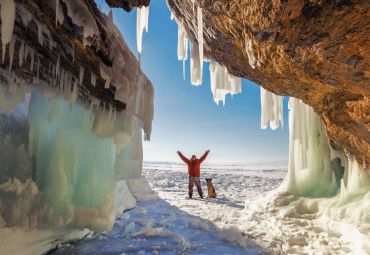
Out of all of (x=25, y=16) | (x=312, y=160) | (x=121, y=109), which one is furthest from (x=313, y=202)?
(x=25, y=16)

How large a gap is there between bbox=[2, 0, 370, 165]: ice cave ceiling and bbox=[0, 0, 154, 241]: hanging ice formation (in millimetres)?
73

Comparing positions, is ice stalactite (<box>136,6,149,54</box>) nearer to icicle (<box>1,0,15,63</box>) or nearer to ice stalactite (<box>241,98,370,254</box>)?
icicle (<box>1,0,15,63</box>)

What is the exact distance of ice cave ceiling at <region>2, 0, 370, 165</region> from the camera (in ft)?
5.99

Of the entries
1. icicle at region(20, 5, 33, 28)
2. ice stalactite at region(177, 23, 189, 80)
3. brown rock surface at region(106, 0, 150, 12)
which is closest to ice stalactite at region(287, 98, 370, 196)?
ice stalactite at region(177, 23, 189, 80)

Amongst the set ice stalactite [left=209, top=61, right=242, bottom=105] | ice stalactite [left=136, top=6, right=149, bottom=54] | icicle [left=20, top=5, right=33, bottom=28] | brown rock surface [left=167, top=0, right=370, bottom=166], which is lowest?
brown rock surface [left=167, top=0, right=370, bottom=166]

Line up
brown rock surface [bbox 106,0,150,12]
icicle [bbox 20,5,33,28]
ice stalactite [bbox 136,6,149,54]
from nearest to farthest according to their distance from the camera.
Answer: icicle [bbox 20,5,33,28]
brown rock surface [bbox 106,0,150,12]
ice stalactite [bbox 136,6,149,54]

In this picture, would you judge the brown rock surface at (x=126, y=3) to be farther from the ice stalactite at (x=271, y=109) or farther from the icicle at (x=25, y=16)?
the ice stalactite at (x=271, y=109)

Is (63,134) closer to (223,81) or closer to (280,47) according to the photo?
(280,47)

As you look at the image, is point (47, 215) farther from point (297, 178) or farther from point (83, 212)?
point (297, 178)

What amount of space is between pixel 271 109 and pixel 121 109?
4.41 m

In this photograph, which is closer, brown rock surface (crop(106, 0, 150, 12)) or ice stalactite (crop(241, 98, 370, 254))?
brown rock surface (crop(106, 0, 150, 12))

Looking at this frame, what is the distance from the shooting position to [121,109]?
4004 mm

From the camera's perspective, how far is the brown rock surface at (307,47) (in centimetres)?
179

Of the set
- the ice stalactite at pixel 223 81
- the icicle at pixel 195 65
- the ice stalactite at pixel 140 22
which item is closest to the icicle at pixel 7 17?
the ice stalactite at pixel 140 22
